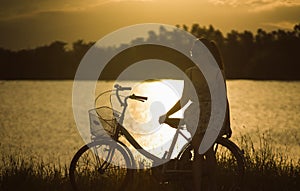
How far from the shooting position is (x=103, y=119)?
24.6 feet

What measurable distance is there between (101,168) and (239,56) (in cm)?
8722

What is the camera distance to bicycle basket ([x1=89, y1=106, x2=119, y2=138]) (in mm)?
7473

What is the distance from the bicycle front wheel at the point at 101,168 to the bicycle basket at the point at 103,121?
0.12 m

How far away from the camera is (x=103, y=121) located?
297 inches

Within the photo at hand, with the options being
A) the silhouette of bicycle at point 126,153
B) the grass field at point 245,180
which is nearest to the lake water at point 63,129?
the grass field at point 245,180

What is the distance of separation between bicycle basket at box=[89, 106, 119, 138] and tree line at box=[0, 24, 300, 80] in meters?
79.4

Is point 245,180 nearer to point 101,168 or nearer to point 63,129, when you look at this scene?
point 101,168

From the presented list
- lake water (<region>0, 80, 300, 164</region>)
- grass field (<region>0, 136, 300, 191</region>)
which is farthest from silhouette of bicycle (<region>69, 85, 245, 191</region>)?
lake water (<region>0, 80, 300, 164</region>)

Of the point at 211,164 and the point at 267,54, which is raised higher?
the point at 267,54

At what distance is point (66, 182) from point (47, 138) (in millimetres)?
22538

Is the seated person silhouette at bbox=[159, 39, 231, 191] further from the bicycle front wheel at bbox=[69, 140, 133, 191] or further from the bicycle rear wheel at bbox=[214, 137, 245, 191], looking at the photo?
the bicycle front wheel at bbox=[69, 140, 133, 191]

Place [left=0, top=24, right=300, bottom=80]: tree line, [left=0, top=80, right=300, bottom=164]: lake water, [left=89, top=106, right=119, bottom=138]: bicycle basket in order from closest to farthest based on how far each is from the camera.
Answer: [left=89, top=106, right=119, bottom=138]: bicycle basket, [left=0, top=80, right=300, bottom=164]: lake water, [left=0, top=24, right=300, bottom=80]: tree line

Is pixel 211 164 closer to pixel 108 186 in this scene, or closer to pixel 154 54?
pixel 108 186

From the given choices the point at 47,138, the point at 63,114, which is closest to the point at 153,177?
the point at 47,138
